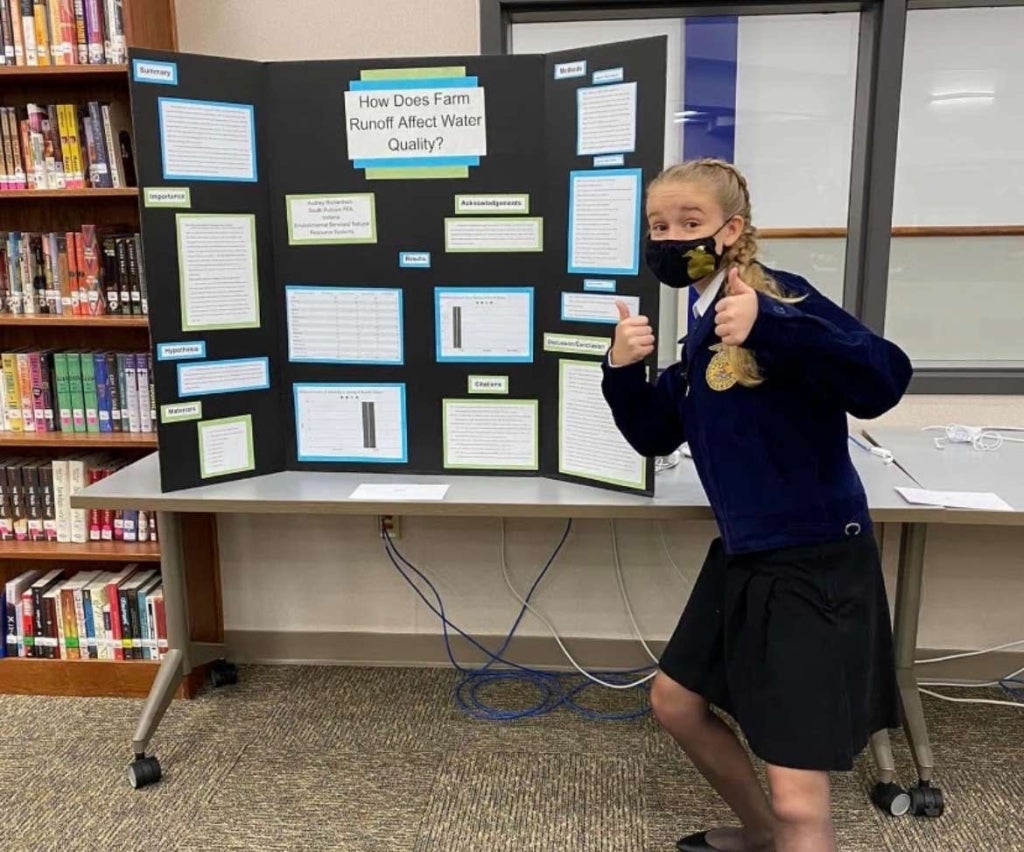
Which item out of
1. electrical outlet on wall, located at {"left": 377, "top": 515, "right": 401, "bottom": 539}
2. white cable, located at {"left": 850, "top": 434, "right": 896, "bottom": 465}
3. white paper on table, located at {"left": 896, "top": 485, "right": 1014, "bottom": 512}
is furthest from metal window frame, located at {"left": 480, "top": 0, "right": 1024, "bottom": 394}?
electrical outlet on wall, located at {"left": 377, "top": 515, "right": 401, "bottom": 539}

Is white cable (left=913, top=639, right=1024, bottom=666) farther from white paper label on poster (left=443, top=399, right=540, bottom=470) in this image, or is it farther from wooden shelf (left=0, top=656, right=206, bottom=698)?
wooden shelf (left=0, top=656, right=206, bottom=698)

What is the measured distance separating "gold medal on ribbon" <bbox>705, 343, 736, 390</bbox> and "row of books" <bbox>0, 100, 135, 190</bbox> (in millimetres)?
1738

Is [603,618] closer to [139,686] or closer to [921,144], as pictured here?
[139,686]

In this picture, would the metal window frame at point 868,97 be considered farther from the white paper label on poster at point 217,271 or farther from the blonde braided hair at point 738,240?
the blonde braided hair at point 738,240

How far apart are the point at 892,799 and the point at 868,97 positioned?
185 centimetres

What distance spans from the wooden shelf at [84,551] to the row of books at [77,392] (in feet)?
1.12

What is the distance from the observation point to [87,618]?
8.54 feet

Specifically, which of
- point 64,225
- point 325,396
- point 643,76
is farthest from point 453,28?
point 64,225

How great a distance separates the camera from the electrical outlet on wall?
271 cm

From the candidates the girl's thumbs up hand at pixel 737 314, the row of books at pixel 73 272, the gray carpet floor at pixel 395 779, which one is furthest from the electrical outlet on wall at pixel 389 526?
the girl's thumbs up hand at pixel 737 314

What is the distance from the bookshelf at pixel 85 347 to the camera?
2.38 meters

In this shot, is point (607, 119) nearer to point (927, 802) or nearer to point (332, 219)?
point (332, 219)

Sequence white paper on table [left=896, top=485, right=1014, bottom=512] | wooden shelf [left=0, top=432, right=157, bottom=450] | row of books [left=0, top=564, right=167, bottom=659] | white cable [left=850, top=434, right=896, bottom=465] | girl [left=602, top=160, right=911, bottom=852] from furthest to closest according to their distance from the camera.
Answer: row of books [left=0, top=564, right=167, bottom=659], wooden shelf [left=0, top=432, right=157, bottom=450], white cable [left=850, top=434, right=896, bottom=465], white paper on table [left=896, top=485, right=1014, bottom=512], girl [left=602, top=160, right=911, bottom=852]

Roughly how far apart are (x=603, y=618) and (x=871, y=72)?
5.84 feet
